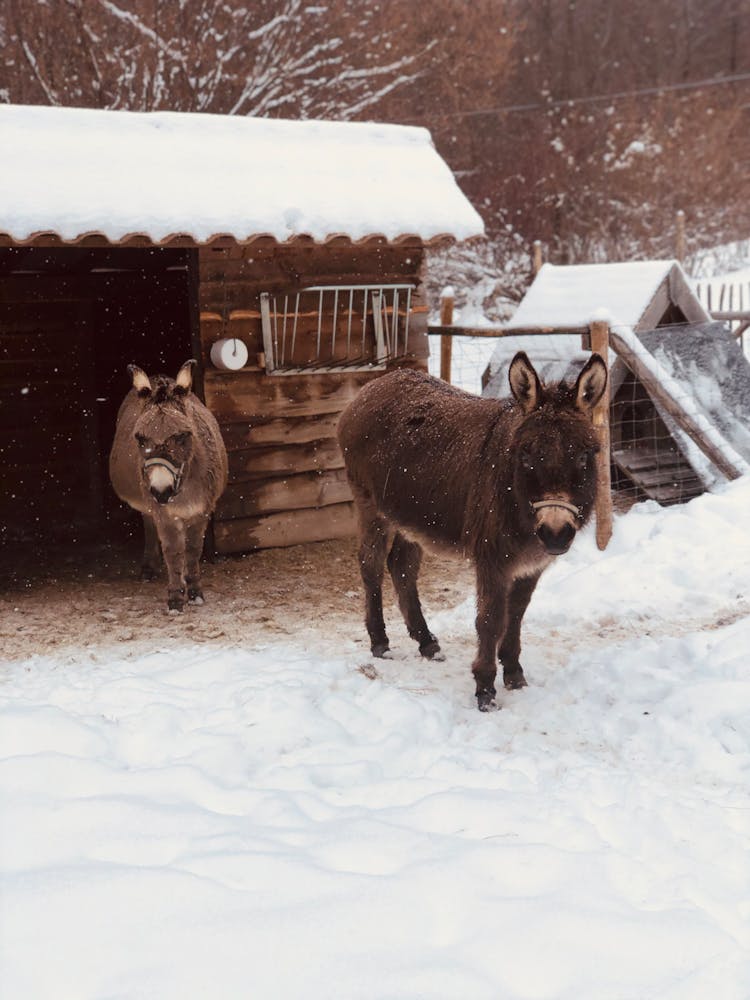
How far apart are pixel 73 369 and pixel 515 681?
23.9ft

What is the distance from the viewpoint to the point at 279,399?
7.81 m

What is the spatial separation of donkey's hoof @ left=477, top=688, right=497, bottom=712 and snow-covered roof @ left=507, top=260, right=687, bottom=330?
388 centimetres

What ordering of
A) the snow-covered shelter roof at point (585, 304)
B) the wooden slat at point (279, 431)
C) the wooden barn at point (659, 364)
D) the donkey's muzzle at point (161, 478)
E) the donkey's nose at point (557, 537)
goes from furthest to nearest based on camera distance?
the snow-covered shelter roof at point (585, 304) < the wooden barn at point (659, 364) < the wooden slat at point (279, 431) < the donkey's muzzle at point (161, 478) < the donkey's nose at point (557, 537)

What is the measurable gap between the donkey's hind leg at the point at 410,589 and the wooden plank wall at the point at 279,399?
2.65 metres

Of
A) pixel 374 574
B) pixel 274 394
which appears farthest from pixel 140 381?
pixel 374 574

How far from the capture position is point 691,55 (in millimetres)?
32219

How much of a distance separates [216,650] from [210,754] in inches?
64.1

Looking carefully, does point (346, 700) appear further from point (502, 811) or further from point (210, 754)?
point (502, 811)

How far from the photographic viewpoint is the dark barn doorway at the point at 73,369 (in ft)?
32.5

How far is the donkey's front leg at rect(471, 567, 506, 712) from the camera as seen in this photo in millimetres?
4535

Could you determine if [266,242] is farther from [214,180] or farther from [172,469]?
[172,469]

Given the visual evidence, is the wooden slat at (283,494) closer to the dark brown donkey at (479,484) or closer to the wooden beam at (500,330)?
the wooden beam at (500,330)

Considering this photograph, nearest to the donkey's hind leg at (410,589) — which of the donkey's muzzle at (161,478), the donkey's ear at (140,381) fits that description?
the donkey's muzzle at (161,478)

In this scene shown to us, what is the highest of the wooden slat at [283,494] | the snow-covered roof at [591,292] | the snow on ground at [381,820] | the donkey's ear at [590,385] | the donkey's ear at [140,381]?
the snow-covered roof at [591,292]
